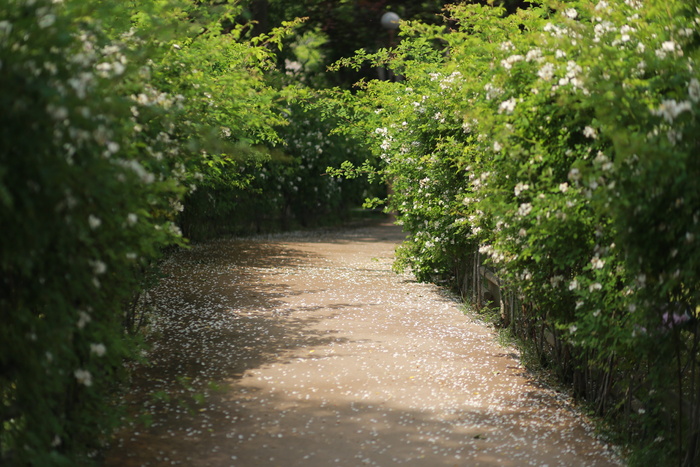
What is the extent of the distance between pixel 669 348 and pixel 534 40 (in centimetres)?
256

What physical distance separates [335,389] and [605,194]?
3.16 m

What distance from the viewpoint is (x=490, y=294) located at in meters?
9.91

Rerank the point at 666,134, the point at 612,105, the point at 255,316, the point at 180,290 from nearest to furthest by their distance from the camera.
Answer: the point at 666,134 → the point at 612,105 → the point at 255,316 → the point at 180,290

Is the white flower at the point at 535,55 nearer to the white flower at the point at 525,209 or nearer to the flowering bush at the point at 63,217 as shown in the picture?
the white flower at the point at 525,209

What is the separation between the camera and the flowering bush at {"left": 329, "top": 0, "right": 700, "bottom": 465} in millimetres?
4074

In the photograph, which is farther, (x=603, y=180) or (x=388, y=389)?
(x=388, y=389)

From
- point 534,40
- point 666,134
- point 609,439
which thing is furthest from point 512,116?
point 609,439

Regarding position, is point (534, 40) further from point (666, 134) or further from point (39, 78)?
point (39, 78)

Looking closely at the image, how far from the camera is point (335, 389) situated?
6.60 metres

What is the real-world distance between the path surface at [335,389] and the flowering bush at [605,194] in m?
0.60

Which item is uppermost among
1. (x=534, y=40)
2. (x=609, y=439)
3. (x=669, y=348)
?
(x=534, y=40)

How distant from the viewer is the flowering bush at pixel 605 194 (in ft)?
13.4

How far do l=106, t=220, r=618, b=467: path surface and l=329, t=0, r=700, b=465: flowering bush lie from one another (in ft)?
1.96

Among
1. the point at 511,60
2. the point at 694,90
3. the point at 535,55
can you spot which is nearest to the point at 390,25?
the point at 511,60
